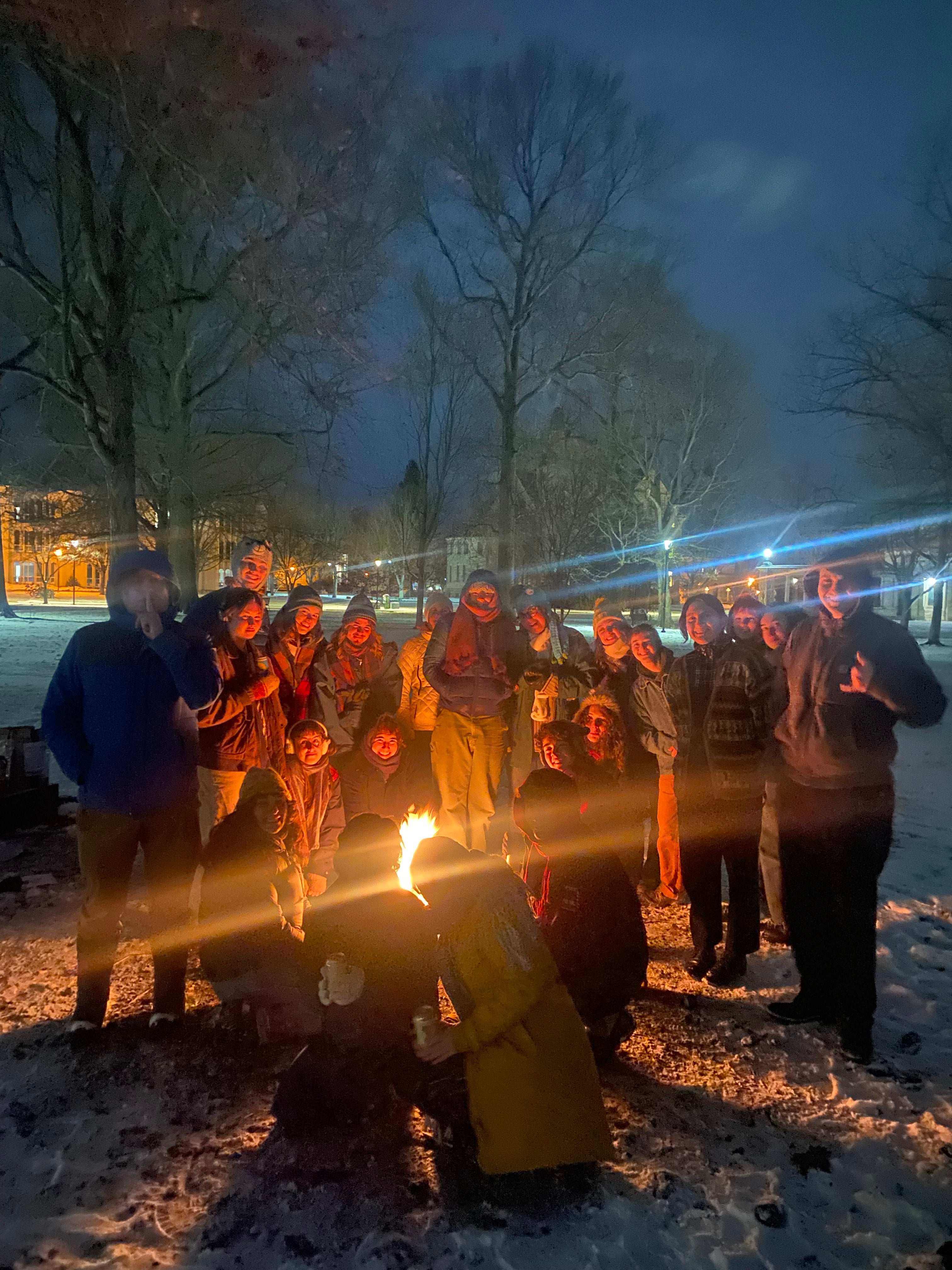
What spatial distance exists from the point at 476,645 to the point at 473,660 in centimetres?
12

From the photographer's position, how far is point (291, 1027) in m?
3.22

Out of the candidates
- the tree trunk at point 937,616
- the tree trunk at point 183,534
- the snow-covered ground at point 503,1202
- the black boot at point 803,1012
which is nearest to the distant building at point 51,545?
the tree trunk at point 183,534

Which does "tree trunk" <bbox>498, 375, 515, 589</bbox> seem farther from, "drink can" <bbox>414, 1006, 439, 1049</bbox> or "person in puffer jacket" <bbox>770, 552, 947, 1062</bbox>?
"drink can" <bbox>414, 1006, 439, 1049</bbox>

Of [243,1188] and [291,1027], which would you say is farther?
[291,1027]

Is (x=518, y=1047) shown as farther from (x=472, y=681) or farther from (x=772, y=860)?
(x=472, y=681)

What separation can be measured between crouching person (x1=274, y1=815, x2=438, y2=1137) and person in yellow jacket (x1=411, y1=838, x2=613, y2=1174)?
27cm

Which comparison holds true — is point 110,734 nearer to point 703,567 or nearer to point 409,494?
point 409,494

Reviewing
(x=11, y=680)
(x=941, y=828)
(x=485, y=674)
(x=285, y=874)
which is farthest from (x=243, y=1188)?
(x=11, y=680)

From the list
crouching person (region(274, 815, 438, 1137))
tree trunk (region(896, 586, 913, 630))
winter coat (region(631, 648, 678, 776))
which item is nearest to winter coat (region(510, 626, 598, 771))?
winter coat (region(631, 648, 678, 776))

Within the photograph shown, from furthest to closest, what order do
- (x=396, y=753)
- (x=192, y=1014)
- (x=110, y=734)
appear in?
1. (x=396, y=753)
2. (x=192, y=1014)
3. (x=110, y=734)

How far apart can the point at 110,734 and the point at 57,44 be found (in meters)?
6.36

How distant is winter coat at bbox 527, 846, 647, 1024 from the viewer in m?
2.85

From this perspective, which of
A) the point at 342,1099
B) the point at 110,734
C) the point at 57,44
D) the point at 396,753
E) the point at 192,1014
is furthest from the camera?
the point at 57,44

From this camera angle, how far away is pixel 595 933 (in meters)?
2.85
